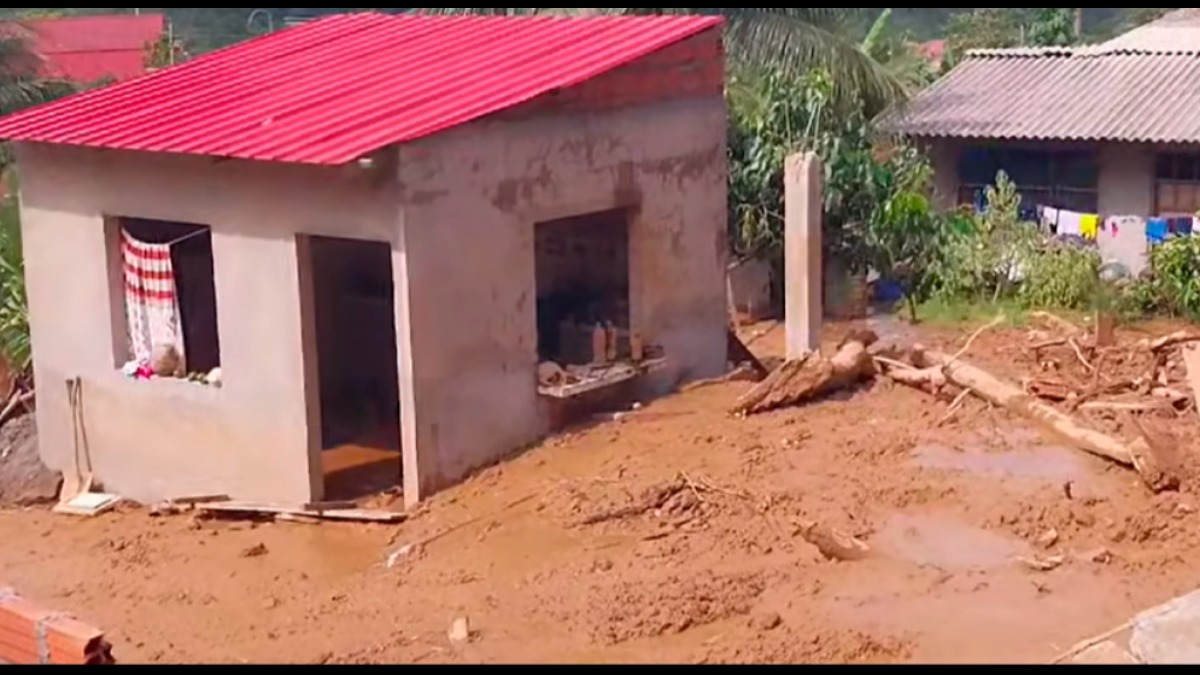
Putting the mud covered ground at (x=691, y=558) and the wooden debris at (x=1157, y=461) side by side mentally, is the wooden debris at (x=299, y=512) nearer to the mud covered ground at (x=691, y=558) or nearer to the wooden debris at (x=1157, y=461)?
the mud covered ground at (x=691, y=558)

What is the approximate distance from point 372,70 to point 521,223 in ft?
8.31

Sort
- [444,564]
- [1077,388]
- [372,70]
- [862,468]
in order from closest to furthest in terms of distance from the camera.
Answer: [444,564] → [862,468] → [1077,388] → [372,70]

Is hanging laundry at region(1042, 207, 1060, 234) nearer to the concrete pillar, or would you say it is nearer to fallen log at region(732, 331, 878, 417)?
the concrete pillar

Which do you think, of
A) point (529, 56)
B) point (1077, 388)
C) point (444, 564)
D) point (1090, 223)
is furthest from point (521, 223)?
point (1090, 223)

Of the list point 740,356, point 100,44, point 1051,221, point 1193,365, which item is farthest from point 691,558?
point 100,44

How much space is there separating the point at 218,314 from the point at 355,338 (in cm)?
231

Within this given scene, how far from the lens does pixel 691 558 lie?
9922 mm

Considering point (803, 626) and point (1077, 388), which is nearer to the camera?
point (803, 626)

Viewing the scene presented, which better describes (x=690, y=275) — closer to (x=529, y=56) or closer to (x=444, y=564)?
(x=529, y=56)

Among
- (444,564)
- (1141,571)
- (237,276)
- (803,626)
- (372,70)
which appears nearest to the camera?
(803,626)

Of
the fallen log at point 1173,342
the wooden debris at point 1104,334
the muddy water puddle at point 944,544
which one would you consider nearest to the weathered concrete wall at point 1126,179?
the wooden debris at point 1104,334

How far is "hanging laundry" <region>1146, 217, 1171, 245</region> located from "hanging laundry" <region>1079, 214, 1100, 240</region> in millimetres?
641

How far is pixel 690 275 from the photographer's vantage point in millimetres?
13828

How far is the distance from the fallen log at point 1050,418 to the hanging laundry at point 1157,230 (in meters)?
7.05
